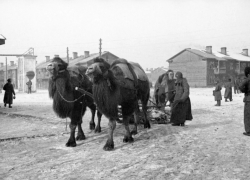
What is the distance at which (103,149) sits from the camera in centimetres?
570

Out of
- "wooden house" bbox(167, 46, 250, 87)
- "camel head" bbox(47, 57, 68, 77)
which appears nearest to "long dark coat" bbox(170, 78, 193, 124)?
"camel head" bbox(47, 57, 68, 77)

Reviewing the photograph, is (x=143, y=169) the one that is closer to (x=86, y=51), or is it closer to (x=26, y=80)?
(x=26, y=80)

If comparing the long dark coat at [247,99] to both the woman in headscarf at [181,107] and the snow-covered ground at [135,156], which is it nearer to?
the snow-covered ground at [135,156]

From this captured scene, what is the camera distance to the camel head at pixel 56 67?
5676mm

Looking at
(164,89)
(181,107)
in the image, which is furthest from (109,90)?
(164,89)

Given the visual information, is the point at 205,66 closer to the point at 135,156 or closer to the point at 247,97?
the point at 247,97

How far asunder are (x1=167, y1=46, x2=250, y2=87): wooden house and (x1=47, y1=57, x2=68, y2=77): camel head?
162ft

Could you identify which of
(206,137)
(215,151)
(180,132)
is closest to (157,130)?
(180,132)

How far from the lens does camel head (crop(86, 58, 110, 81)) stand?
547cm

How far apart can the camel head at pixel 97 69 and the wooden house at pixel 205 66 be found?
49.3 m

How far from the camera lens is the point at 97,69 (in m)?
5.49

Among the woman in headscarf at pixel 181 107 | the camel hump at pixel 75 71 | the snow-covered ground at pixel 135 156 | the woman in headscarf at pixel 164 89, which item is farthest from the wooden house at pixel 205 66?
the camel hump at pixel 75 71

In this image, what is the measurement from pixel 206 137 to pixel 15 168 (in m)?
4.79

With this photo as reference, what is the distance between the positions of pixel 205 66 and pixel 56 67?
165 ft
